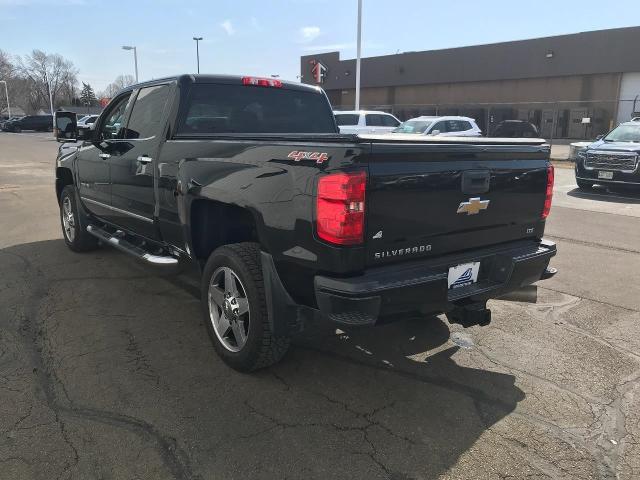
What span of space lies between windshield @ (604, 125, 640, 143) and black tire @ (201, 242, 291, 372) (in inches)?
488

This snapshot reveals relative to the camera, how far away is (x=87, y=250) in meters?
6.38

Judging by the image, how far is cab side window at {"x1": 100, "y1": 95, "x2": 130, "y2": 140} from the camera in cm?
521

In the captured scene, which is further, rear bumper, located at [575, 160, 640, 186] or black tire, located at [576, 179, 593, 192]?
black tire, located at [576, 179, 593, 192]

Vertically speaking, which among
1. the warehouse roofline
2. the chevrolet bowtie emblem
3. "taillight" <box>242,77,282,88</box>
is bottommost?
the chevrolet bowtie emblem

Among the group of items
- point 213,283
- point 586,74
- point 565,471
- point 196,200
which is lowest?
point 565,471

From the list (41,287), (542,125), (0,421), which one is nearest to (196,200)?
(0,421)

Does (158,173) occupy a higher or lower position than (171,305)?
higher

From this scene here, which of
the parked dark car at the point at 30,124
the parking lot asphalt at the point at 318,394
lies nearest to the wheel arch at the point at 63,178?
the parking lot asphalt at the point at 318,394

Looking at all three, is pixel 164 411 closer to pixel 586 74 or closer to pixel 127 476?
pixel 127 476

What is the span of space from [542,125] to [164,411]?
1420 inches

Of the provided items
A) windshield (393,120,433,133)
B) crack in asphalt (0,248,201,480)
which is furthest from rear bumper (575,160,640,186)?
Result: crack in asphalt (0,248,201,480)

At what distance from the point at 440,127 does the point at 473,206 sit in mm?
16175

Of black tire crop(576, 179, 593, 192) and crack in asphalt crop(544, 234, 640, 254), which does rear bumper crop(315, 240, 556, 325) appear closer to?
crack in asphalt crop(544, 234, 640, 254)

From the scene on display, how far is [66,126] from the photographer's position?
570 centimetres
